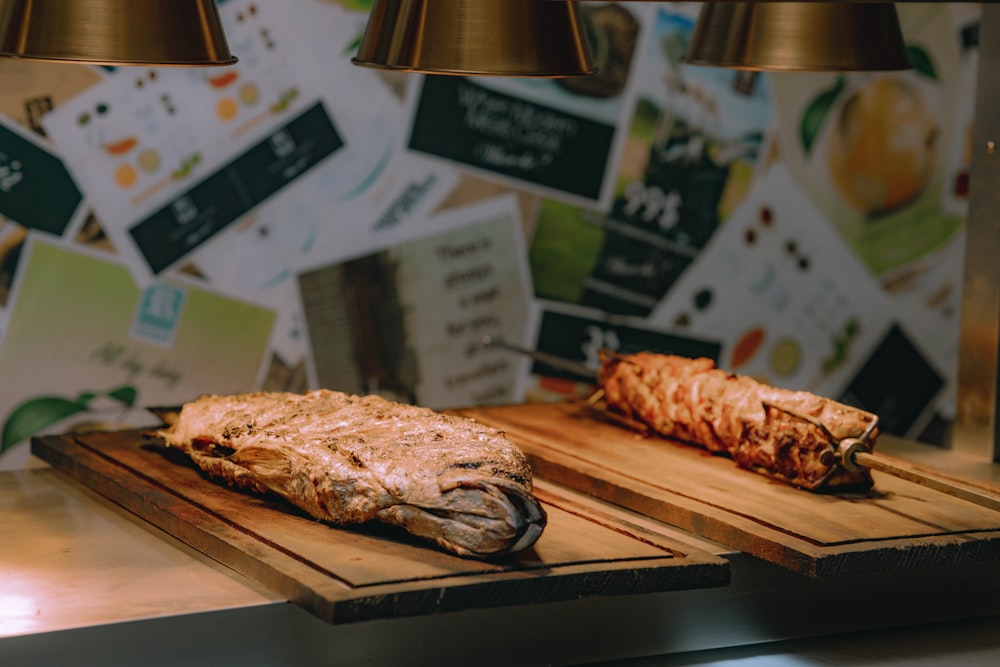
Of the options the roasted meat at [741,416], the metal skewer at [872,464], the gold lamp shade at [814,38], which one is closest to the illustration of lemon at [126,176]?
the roasted meat at [741,416]

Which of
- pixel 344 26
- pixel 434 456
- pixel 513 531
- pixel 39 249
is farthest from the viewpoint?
pixel 344 26

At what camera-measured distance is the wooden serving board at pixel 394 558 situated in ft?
8.13

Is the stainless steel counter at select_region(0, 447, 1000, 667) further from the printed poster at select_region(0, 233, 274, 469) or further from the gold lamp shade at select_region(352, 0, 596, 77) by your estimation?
the gold lamp shade at select_region(352, 0, 596, 77)

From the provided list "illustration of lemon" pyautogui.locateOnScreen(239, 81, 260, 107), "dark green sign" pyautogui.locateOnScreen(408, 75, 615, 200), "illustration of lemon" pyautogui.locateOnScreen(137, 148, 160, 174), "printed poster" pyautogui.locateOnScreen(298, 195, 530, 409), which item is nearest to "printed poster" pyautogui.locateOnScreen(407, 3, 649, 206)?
"dark green sign" pyautogui.locateOnScreen(408, 75, 615, 200)

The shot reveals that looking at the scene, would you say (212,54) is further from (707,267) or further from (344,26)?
(707,267)

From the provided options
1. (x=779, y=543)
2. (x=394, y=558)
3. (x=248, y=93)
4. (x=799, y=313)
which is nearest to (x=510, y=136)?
(x=248, y=93)

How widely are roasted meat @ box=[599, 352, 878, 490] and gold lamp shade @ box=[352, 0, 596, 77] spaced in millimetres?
1036

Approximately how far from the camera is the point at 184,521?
2893 millimetres

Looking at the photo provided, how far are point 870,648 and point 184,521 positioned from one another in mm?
1408

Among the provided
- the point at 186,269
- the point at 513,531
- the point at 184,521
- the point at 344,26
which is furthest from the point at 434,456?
the point at 344,26

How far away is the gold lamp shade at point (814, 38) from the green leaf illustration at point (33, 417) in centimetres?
199

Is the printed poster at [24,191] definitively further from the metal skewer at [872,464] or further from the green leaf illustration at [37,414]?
the metal skewer at [872,464]

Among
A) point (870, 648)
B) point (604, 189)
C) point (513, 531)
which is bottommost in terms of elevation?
point (870, 648)

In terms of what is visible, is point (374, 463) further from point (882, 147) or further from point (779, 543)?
point (882, 147)
